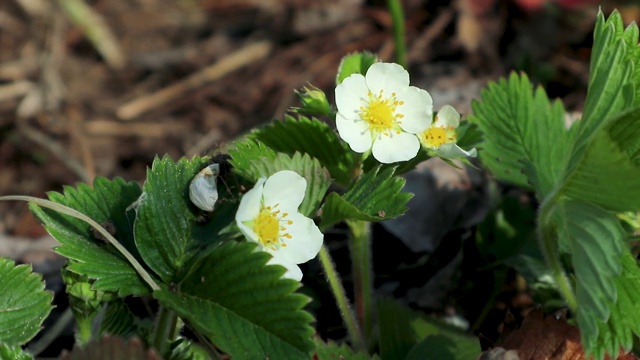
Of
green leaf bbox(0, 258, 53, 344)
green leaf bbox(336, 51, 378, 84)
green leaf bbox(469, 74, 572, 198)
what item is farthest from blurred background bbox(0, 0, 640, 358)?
green leaf bbox(0, 258, 53, 344)

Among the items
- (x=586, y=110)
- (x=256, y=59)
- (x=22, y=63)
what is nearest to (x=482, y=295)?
(x=586, y=110)

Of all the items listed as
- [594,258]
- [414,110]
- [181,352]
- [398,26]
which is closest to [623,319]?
[594,258]

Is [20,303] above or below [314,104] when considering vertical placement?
below

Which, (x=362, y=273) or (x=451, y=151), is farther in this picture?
(x=362, y=273)

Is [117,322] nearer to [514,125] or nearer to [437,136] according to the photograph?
[437,136]

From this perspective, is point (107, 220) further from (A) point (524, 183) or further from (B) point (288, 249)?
(A) point (524, 183)

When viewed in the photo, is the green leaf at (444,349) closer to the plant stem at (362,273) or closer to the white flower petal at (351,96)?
the plant stem at (362,273)

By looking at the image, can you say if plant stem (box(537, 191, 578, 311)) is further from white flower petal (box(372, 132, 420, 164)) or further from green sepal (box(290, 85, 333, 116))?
green sepal (box(290, 85, 333, 116))
